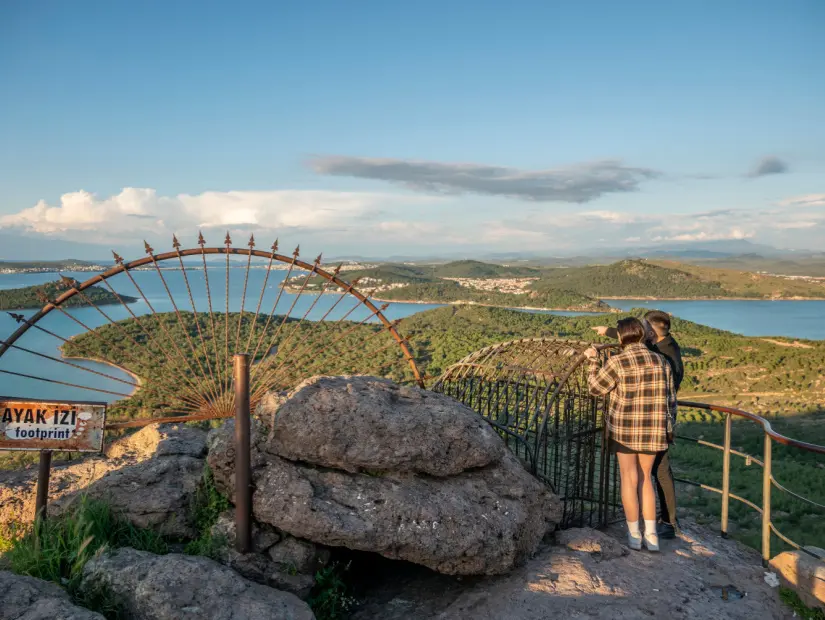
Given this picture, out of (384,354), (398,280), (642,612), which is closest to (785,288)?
(398,280)

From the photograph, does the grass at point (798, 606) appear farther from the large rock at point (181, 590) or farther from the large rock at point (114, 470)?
the large rock at point (114, 470)

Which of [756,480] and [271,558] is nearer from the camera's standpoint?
[271,558]

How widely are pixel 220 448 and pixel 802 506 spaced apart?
27.2 feet

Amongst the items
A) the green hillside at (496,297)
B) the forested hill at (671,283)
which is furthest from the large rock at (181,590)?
the forested hill at (671,283)

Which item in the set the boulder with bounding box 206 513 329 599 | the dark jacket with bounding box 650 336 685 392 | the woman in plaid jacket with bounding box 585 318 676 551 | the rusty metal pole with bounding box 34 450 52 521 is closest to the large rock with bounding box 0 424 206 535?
the rusty metal pole with bounding box 34 450 52 521

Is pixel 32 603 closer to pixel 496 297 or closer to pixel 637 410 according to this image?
pixel 637 410

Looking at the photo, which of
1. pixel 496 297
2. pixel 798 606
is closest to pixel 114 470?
pixel 798 606

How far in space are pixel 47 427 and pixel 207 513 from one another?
4.76 ft

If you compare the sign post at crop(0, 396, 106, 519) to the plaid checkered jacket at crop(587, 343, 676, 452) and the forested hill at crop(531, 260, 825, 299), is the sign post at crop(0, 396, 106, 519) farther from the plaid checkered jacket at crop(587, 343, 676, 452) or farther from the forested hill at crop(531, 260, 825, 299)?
the forested hill at crop(531, 260, 825, 299)

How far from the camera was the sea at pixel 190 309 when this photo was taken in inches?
717

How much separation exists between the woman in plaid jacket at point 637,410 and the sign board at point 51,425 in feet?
14.2

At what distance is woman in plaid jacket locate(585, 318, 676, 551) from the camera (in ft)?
17.2

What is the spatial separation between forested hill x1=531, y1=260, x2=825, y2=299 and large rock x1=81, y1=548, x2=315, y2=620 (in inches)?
2977

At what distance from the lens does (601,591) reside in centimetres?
479
